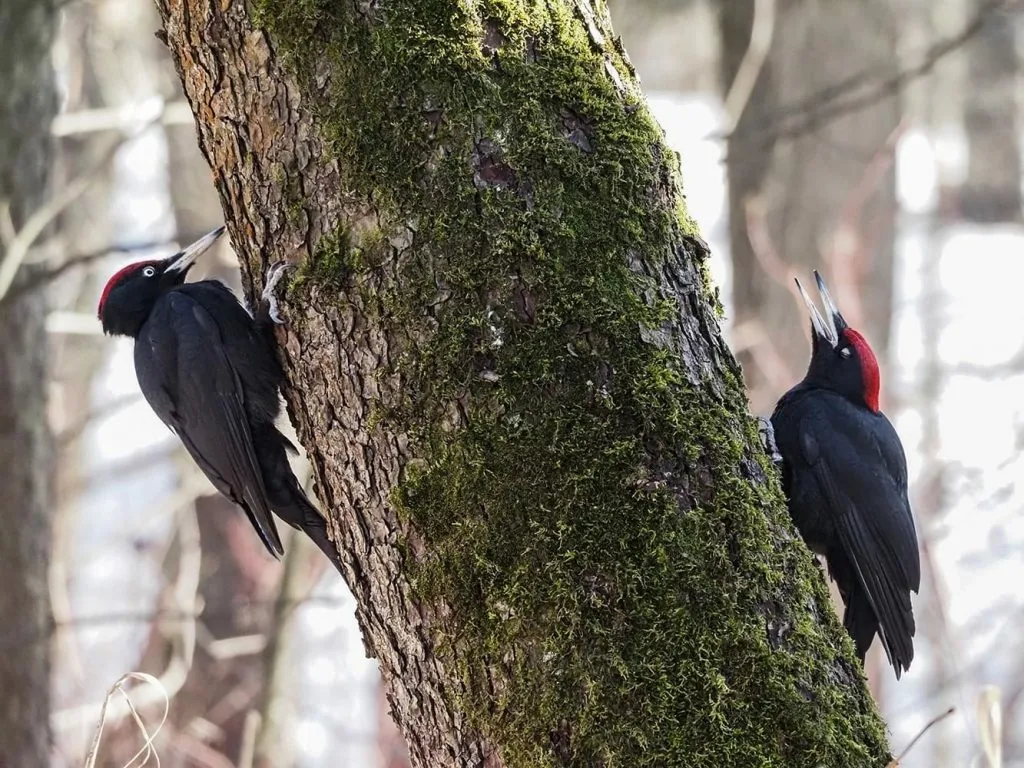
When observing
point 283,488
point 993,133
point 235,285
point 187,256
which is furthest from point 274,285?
point 993,133

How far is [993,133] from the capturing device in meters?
14.5

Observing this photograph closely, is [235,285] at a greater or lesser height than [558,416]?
greater

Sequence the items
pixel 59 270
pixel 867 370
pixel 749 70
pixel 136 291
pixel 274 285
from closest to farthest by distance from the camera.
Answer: pixel 274 285 < pixel 136 291 < pixel 867 370 < pixel 59 270 < pixel 749 70

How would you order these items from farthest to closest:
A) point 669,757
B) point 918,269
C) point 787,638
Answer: point 918,269
point 787,638
point 669,757

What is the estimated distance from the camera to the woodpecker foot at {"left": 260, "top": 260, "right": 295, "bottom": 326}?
7.13ft

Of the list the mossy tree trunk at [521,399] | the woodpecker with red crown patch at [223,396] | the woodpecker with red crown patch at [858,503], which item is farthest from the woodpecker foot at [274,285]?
the woodpecker with red crown patch at [858,503]

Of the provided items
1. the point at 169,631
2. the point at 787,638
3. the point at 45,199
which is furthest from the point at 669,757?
the point at 169,631

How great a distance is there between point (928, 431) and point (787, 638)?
6890 millimetres

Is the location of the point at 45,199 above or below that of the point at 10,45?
below

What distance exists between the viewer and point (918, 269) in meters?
12.7

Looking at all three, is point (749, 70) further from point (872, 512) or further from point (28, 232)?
point (28, 232)

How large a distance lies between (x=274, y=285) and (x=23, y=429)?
2595mm

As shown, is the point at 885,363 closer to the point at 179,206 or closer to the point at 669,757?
the point at 179,206

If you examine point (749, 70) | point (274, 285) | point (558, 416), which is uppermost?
point (749, 70)
